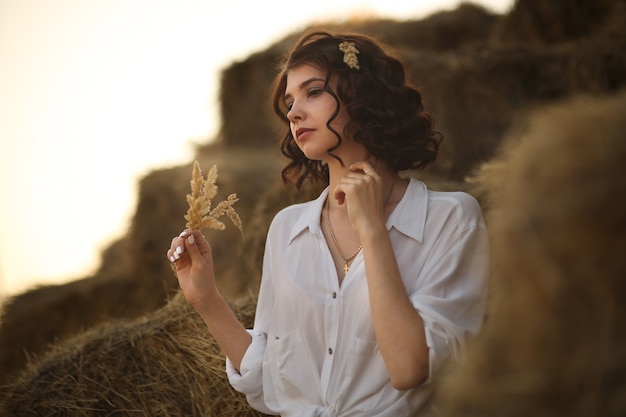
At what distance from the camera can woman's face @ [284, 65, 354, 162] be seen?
218 centimetres

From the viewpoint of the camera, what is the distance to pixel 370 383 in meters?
2.01

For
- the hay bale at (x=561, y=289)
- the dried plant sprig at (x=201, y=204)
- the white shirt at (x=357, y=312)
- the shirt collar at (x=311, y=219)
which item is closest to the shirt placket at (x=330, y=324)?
the white shirt at (x=357, y=312)

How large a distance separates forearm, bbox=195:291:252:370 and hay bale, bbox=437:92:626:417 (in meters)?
1.04

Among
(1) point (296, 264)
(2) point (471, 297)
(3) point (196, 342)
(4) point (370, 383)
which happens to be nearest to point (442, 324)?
(2) point (471, 297)

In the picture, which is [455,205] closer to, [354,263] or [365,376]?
[354,263]

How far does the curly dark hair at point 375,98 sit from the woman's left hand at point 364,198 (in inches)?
6.3

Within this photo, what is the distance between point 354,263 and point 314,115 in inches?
16.7

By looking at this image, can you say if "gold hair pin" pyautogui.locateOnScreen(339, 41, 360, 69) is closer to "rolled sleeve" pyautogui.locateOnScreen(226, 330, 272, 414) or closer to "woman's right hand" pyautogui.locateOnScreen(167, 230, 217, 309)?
"woman's right hand" pyautogui.locateOnScreen(167, 230, 217, 309)

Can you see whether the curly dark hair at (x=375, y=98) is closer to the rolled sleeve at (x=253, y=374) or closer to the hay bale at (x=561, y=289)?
the rolled sleeve at (x=253, y=374)

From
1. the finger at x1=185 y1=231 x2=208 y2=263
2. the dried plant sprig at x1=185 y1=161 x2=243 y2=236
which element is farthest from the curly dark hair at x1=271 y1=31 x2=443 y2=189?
the finger at x1=185 y1=231 x2=208 y2=263

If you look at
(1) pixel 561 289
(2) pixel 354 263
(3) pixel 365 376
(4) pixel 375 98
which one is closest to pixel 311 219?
(2) pixel 354 263

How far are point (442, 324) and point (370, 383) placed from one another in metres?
0.28

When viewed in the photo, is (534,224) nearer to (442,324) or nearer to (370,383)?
(442,324)

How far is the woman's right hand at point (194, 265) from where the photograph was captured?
7.24ft
